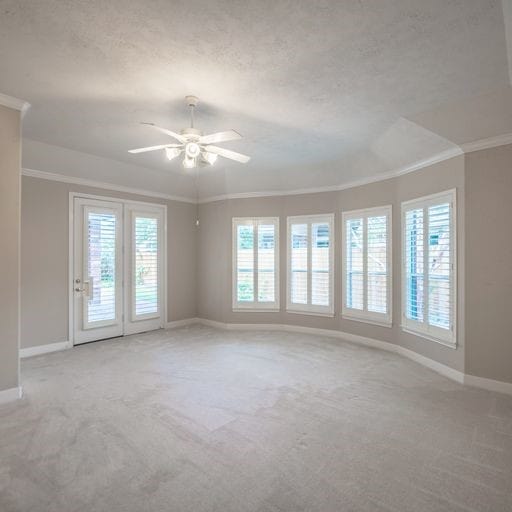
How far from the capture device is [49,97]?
125 inches

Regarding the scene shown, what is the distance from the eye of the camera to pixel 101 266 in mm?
5344

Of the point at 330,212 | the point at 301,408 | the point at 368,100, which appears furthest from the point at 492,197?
the point at 301,408

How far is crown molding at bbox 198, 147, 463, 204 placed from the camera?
3.89 m

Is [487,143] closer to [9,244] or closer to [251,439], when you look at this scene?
[251,439]

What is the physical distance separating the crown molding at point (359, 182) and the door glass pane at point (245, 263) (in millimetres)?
624

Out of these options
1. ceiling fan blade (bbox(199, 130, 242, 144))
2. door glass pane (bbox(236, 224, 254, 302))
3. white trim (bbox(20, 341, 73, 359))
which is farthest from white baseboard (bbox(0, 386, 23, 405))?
door glass pane (bbox(236, 224, 254, 302))

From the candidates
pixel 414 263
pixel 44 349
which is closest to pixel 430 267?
pixel 414 263

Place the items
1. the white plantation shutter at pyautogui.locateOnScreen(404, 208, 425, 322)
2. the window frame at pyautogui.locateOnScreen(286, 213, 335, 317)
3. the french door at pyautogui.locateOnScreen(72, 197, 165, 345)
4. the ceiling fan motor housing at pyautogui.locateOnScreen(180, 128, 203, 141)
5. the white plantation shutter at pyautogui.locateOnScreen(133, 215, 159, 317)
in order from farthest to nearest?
the white plantation shutter at pyautogui.locateOnScreen(133, 215, 159, 317), the window frame at pyautogui.locateOnScreen(286, 213, 335, 317), the french door at pyautogui.locateOnScreen(72, 197, 165, 345), the white plantation shutter at pyautogui.locateOnScreen(404, 208, 425, 322), the ceiling fan motor housing at pyautogui.locateOnScreen(180, 128, 203, 141)

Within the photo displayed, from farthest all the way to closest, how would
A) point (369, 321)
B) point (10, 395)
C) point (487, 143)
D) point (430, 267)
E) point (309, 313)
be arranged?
point (309, 313) → point (369, 321) → point (430, 267) → point (487, 143) → point (10, 395)

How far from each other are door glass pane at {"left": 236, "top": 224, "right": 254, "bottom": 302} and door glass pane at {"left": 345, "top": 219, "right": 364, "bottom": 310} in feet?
5.80

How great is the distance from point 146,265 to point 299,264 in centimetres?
281

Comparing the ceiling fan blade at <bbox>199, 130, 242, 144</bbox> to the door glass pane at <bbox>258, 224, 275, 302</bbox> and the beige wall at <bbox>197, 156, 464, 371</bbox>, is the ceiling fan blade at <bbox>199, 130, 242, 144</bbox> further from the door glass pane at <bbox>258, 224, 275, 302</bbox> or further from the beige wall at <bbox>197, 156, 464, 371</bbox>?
the door glass pane at <bbox>258, 224, 275, 302</bbox>

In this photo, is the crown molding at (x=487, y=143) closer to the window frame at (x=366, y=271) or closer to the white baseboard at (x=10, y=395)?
the window frame at (x=366, y=271)

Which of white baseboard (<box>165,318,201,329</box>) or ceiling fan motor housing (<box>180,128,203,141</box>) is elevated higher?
ceiling fan motor housing (<box>180,128,203,141</box>)
